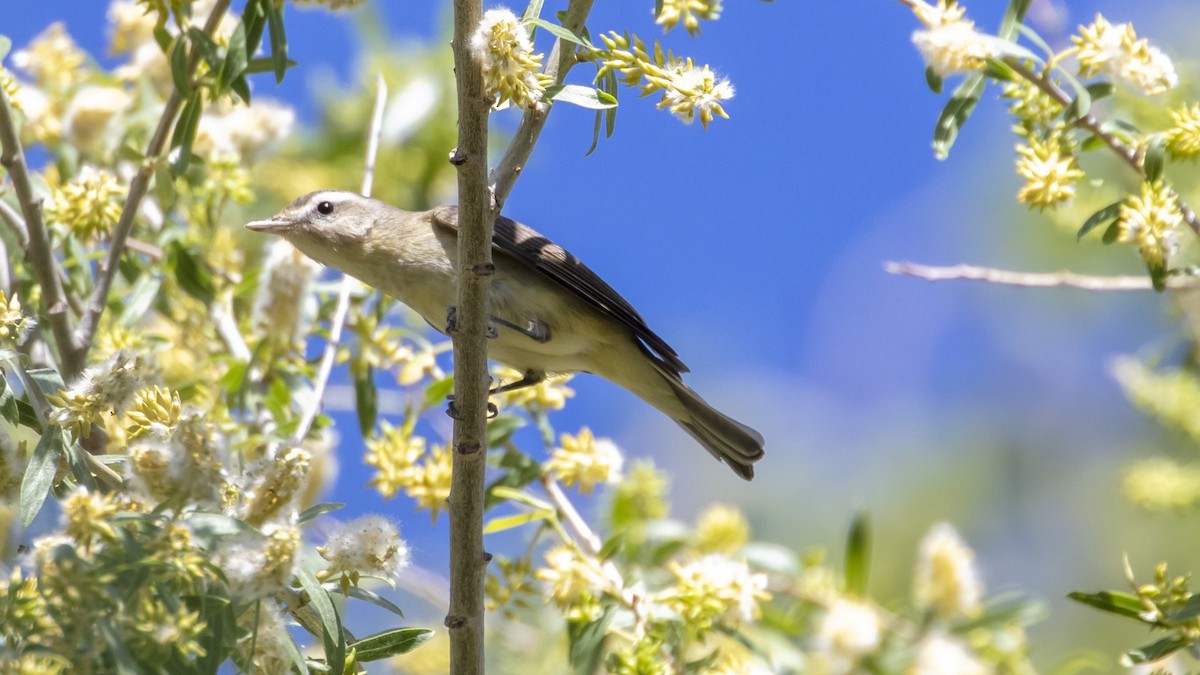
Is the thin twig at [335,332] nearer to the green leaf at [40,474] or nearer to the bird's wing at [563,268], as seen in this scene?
the bird's wing at [563,268]

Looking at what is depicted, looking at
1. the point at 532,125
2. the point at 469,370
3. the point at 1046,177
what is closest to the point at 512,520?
the point at 469,370

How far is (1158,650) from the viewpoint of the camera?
2387mm

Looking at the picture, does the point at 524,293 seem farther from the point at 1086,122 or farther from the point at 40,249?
the point at 1086,122

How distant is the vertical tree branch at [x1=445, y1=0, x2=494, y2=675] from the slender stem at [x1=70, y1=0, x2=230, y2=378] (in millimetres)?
1094

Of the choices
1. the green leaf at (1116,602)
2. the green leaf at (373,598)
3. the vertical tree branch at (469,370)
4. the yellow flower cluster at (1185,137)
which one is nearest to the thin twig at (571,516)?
the vertical tree branch at (469,370)

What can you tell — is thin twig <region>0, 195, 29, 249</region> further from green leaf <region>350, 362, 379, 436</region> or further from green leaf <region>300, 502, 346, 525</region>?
green leaf <region>300, 502, 346, 525</region>

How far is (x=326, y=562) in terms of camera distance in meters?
2.34

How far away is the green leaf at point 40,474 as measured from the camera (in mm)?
2098

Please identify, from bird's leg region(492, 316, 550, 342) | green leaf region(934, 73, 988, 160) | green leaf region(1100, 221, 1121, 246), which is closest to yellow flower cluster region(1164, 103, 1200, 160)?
green leaf region(1100, 221, 1121, 246)

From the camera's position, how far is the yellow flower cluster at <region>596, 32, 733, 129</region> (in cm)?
244

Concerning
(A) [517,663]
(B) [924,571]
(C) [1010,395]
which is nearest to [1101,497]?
(C) [1010,395]

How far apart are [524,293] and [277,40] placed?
1469 millimetres

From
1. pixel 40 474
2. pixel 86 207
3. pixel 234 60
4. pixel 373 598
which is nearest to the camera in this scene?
pixel 40 474

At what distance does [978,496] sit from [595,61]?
3.86m
